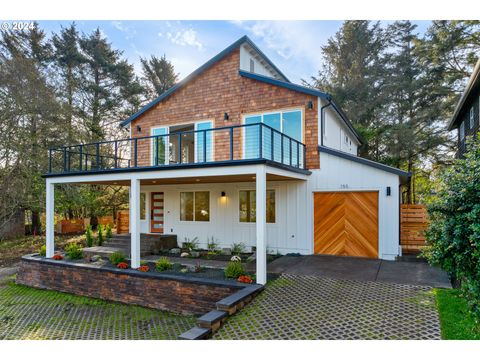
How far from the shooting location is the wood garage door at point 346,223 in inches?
399

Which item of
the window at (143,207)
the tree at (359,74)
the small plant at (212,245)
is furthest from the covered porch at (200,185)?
the tree at (359,74)

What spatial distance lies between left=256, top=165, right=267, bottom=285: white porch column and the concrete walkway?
44.2 inches

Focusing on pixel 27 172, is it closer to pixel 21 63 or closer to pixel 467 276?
pixel 21 63

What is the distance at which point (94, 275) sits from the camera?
31.1ft

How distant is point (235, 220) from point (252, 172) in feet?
15.3

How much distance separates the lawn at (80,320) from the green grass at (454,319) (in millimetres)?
5020

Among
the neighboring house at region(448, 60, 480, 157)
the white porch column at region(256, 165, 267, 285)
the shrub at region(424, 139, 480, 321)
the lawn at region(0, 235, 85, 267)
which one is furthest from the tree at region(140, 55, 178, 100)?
the shrub at region(424, 139, 480, 321)

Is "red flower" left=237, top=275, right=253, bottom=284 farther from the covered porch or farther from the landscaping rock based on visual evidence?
the landscaping rock

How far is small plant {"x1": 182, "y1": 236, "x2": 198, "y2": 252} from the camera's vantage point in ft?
41.7

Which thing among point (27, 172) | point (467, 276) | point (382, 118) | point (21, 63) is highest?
point (21, 63)

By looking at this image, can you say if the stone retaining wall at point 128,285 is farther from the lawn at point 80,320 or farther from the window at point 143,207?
the window at point 143,207
